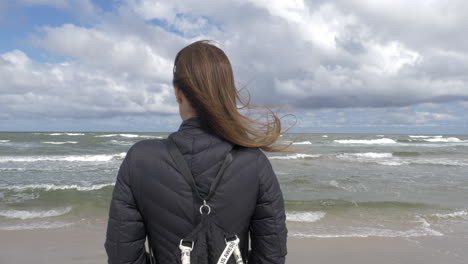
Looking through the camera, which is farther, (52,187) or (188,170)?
(52,187)

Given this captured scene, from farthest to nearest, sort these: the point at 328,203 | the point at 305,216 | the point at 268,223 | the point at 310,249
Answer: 1. the point at 328,203
2. the point at 305,216
3. the point at 310,249
4. the point at 268,223

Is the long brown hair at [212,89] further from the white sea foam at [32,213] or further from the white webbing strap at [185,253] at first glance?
the white sea foam at [32,213]

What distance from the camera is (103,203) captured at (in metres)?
7.98

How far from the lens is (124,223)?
1.33 metres

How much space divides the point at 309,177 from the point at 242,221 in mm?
11121

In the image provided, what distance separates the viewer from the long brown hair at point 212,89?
131 cm

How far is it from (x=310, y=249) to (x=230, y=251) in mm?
4294

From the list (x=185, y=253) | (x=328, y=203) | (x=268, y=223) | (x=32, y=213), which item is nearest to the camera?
(x=185, y=253)

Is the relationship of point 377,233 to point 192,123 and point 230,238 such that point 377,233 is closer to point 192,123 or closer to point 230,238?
point 230,238

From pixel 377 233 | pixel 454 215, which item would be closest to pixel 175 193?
pixel 377 233

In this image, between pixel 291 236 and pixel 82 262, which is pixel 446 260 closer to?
pixel 291 236

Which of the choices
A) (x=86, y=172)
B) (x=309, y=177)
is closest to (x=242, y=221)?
(x=309, y=177)

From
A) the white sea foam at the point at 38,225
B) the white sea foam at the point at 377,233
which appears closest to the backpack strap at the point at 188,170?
the white sea foam at the point at 377,233

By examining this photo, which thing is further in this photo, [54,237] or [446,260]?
[54,237]
